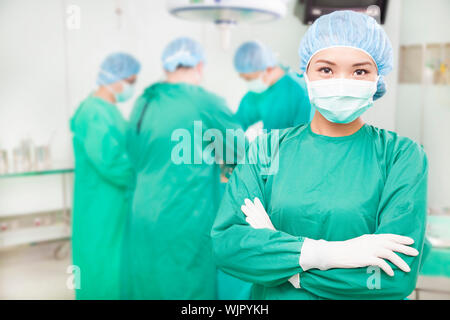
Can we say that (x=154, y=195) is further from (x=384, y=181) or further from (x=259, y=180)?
(x=384, y=181)

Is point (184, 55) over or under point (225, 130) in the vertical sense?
over

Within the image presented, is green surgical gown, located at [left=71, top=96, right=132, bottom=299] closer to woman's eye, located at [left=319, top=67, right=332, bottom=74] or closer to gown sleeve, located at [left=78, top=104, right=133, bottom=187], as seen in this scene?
gown sleeve, located at [left=78, top=104, right=133, bottom=187]

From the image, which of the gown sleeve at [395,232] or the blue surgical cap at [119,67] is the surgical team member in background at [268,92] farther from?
the blue surgical cap at [119,67]

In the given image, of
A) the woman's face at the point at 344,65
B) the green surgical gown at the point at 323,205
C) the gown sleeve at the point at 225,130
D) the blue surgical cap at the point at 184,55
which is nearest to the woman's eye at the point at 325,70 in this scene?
the woman's face at the point at 344,65

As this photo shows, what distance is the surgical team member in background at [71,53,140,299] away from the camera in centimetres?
197

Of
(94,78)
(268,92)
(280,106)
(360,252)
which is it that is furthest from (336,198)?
(94,78)

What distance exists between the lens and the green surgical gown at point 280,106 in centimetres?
129

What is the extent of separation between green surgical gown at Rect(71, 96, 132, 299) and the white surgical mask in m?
1.13

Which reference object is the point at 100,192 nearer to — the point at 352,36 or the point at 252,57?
the point at 252,57

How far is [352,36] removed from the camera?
38.7 inches

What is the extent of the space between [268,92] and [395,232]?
0.67 m

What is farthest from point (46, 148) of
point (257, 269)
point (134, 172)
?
point (257, 269)

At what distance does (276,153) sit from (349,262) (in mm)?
320

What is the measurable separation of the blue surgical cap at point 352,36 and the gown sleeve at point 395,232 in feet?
0.75
